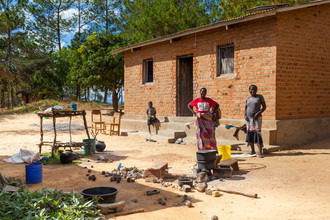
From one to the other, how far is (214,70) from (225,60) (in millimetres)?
529

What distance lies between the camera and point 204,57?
38.8 feet

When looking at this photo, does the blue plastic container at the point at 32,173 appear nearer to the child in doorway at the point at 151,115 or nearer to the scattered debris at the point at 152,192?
the scattered debris at the point at 152,192

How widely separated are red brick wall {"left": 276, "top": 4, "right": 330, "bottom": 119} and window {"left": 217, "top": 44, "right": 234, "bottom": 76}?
1.88 meters

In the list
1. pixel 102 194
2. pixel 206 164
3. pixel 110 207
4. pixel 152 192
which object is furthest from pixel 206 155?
pixel 110 207

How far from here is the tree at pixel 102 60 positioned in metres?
22.1

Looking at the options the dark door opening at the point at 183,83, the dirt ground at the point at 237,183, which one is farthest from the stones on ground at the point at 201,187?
the dark door opening at the point at 183,83

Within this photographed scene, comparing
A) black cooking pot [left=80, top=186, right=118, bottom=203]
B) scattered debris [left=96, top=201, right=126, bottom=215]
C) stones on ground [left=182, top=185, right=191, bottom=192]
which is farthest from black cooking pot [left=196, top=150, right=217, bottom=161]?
scattered debris [left=96, top=201, right=126, bottom=215]

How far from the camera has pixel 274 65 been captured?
945 centimetres

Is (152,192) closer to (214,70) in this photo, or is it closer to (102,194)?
(102,194)

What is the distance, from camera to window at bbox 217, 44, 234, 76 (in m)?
11.0

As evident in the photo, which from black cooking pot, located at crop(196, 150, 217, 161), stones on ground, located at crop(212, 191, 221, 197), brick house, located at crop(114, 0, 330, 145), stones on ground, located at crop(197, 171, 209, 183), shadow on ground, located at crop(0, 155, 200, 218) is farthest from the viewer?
brick house, located at crop(114, 0, 330, 145)

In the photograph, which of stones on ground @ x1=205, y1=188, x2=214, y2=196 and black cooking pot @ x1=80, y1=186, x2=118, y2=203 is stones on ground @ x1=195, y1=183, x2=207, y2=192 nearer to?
stones on ground @ x1=205, y1=188, x2=214, y2=196

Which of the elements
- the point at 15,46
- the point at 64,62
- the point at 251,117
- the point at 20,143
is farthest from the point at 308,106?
the point at 15,46

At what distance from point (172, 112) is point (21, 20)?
80.1 feet
